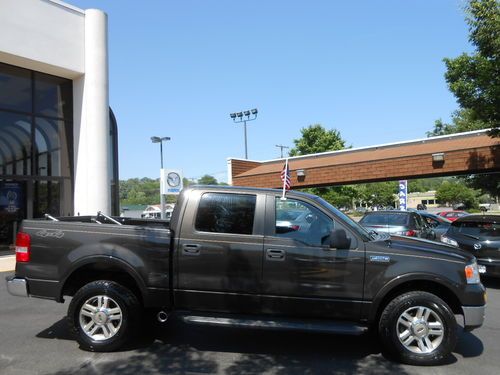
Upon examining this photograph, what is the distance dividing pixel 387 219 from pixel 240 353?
328 inches

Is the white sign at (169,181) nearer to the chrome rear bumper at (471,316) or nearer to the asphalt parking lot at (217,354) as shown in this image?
the asphalt parking lot at (217,354)

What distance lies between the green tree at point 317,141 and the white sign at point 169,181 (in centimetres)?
3233

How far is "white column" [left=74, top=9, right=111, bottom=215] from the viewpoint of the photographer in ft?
48.9

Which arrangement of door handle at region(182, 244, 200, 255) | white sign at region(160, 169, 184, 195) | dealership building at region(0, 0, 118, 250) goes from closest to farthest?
door handle at region(182, 244, 200, 255) < dealership building at region(0, 0, 118, 250) < white sign at region(160, 169, 184, 195)

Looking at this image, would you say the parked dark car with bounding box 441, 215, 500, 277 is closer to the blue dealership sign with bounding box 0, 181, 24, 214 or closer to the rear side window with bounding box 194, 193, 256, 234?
the rear side window with bounding box 194, 193, 256, 234

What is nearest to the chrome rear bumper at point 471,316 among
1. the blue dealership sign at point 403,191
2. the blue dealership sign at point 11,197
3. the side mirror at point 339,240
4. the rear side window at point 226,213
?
the side mirror at point 339,240

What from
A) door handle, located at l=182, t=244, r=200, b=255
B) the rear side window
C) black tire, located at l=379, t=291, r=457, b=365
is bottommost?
black tire, located at l=379, t=291, r=457, b=365

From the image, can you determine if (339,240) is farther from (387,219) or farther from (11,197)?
(11,197)

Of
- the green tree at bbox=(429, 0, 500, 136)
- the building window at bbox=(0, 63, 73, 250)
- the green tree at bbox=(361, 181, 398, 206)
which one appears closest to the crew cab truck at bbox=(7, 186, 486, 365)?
the green tree at bbox=(429, 0, 500, 136)

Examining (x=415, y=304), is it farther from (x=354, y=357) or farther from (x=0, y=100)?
(x=0, y=100)

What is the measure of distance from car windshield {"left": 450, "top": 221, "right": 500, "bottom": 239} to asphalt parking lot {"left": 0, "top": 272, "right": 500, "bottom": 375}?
154 inches

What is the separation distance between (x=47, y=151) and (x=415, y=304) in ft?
43.9

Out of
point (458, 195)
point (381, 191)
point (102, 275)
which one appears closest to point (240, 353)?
point (102, 275)

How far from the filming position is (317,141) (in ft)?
163
